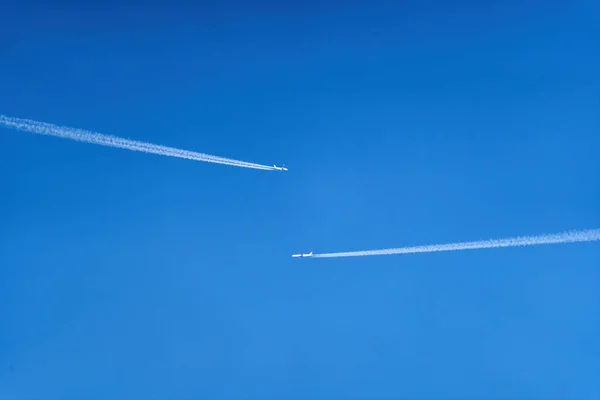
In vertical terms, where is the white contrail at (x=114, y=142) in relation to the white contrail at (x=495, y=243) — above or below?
above

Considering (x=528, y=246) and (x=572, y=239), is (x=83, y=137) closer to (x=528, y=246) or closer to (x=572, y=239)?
(x=528, y=246)

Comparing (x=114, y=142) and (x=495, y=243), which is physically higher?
(x=114, y=142)

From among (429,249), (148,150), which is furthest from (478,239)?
(148,150)

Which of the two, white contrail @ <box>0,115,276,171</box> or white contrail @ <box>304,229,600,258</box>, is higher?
white contrail @ <box>0,115,276,171</box>
